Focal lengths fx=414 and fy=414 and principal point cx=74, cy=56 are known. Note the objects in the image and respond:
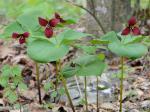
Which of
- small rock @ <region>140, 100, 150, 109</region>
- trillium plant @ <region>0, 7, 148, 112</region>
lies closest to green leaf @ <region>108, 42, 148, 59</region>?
trillium plant @ <region>0, 7, 148, 112</region>

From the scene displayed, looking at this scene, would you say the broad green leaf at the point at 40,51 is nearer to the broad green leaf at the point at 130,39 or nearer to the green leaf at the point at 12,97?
the broad green leaf at the point at 130,39

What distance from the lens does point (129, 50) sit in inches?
82.3

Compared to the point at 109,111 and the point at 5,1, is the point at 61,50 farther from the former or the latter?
the point at 5,1

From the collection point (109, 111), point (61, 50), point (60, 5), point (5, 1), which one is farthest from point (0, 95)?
point (5, 1)

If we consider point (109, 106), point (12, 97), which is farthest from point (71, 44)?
point (109, 106)

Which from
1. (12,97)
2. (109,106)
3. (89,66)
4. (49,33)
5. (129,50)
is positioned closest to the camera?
(129,50)

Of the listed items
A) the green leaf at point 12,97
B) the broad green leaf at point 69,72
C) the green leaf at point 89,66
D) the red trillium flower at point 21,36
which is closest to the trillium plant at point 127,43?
the green leaf at point 89,66

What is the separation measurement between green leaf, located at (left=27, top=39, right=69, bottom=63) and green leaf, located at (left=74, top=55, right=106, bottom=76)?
27 centimetres

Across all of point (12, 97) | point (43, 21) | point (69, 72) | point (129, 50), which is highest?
point (43, 21)

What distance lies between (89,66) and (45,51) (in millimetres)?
359

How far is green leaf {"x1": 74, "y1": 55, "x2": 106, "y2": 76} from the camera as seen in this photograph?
90.7 inches

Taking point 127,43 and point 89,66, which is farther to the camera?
point 89,66

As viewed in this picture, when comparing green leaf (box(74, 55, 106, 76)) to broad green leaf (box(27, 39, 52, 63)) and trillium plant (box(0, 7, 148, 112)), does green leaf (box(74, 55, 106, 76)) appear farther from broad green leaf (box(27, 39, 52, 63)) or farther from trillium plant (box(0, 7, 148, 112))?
broad green leaf (box(27, 39, 52, 63))

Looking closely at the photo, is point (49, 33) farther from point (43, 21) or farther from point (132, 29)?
point (132, 29)
